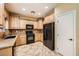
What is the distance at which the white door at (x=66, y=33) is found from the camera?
1.62m

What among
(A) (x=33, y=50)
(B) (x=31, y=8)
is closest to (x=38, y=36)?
(A) (x=33, y=50)

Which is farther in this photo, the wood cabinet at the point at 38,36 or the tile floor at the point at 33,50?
the wood cabinet at the point at 38,36

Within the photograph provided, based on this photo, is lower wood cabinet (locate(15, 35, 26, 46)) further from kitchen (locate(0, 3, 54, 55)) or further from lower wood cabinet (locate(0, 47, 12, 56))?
lower wood cabinet (locate(0, 47, 12, 56))

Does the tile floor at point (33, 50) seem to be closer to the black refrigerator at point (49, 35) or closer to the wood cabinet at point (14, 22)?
the black refrigerator at point (49, 35)

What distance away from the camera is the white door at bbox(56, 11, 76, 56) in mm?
1619

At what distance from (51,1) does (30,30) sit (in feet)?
2.04

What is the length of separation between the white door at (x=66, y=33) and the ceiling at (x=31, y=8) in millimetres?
256

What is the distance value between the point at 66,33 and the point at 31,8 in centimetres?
74

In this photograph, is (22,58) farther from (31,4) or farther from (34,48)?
(31,4)

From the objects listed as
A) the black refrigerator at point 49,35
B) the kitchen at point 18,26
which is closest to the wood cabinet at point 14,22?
the kitchen at point 18,26

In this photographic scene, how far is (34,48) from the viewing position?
181 cm

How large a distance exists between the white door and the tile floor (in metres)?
0.20

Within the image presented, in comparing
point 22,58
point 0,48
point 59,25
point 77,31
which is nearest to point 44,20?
point 59,25

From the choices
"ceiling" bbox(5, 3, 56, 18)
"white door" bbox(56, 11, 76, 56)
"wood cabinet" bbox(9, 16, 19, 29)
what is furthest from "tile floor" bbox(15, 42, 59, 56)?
"ceiling" bbox(5, 3, 56, 18)
